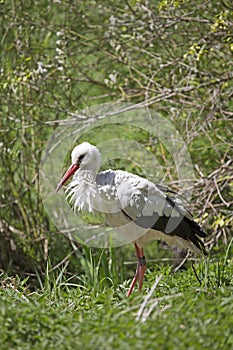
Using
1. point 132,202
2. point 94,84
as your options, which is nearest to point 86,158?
point 132,202

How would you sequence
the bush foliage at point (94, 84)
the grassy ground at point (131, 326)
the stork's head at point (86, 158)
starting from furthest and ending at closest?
the bush foliage at point (94, 84), the stork's head at point (86, 158), the grassy ground at point (131, 326)

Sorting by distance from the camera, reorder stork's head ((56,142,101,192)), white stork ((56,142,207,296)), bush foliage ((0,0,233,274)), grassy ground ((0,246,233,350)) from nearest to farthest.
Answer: grassy ground ((0,246,233,350))
white stork ((56,142,207,296))
stork's head ((56,142,101,192))
bush foliage ((0,0,233,274))

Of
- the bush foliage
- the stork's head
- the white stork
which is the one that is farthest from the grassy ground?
the bush foliage

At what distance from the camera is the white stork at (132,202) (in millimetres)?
4742

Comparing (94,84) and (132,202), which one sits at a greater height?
(94,84)

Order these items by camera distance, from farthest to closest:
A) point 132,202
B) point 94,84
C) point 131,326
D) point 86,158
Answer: point 94,84
point 86,158
point 132,202
point 131,326

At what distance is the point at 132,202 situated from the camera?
15.5ft

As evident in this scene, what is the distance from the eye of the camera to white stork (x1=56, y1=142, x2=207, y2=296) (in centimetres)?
474

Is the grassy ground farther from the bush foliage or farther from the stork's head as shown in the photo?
the bush foliage

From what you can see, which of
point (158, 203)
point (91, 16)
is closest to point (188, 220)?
point (158, 203)

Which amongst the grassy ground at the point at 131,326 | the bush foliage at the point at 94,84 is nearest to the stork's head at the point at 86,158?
the bush foliage at the point at 94,84

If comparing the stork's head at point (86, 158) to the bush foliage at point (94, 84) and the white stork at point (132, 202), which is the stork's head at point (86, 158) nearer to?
the white stork at point (132, 202)

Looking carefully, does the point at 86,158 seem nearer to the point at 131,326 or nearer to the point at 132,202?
the point at 132,202

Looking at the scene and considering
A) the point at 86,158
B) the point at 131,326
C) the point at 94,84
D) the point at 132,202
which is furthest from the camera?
the point at 94,84
